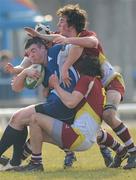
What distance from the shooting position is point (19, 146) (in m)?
10.2

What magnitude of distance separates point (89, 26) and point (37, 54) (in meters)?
17.6

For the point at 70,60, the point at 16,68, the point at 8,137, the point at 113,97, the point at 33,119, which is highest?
the point at 70,60

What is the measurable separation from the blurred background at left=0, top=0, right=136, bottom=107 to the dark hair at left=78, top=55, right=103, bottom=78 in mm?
13712

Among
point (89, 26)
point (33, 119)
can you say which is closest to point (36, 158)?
point (33, 119)

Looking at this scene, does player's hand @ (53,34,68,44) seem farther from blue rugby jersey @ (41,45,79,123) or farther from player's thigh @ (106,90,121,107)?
player's thigh @ (106,90,121,107)

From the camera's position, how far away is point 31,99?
25.9 meters

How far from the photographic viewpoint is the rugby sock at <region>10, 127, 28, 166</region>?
10102mm

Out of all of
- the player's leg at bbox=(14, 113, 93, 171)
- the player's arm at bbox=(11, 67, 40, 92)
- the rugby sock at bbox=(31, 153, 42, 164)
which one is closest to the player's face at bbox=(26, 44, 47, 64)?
the player's arm at bbox=(11, 67, 40, 92)

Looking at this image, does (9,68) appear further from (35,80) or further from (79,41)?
(79,41)

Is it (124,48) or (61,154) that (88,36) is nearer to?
→ (61,154)

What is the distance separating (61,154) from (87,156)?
0.60 meters

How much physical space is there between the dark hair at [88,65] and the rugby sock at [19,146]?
88cm

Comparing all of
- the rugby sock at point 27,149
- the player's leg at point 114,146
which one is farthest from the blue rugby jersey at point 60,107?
the player's leg at point 114,146

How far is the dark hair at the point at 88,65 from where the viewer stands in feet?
32.7
